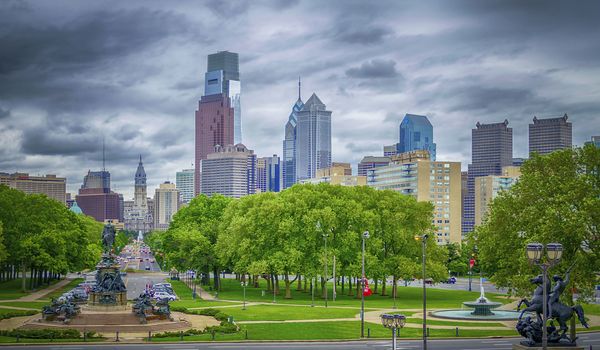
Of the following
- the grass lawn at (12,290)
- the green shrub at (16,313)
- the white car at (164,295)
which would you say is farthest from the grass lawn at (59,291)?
the green shrub at (16,313)

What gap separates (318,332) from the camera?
70.6 metres

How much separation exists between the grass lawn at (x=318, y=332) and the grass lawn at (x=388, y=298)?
2469 cm

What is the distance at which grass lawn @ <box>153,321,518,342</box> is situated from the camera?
67.2 m

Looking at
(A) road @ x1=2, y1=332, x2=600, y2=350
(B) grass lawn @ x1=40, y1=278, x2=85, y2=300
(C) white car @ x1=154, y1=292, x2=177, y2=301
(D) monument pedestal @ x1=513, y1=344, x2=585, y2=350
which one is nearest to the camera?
(D) monument pedestal @ x1=513, y1=344, x2=585, y2=350

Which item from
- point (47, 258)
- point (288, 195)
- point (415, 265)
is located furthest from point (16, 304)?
point (415, 265)

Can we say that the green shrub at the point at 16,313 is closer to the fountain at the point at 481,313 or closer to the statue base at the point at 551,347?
the fountain at the point at 481,313

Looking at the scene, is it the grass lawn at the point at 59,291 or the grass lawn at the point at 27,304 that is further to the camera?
the grass lawn at the point at 59,291

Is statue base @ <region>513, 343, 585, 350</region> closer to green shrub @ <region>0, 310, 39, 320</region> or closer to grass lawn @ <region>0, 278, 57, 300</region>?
green shrub @ <region>0, 310, 39, 320</region>

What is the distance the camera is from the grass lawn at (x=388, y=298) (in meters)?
102

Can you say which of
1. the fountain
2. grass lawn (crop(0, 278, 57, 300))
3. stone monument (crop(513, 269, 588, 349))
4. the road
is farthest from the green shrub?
stone monument (crop(513, 269, 588, 349))

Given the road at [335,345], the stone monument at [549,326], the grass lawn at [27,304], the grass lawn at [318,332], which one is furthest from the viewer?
the grass lawn at [27,304]

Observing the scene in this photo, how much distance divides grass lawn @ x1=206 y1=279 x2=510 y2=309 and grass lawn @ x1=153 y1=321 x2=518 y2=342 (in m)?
24.7

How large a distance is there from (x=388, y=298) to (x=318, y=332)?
44.6 metres

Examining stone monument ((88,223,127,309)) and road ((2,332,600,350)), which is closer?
road ((2,332,600,350))
